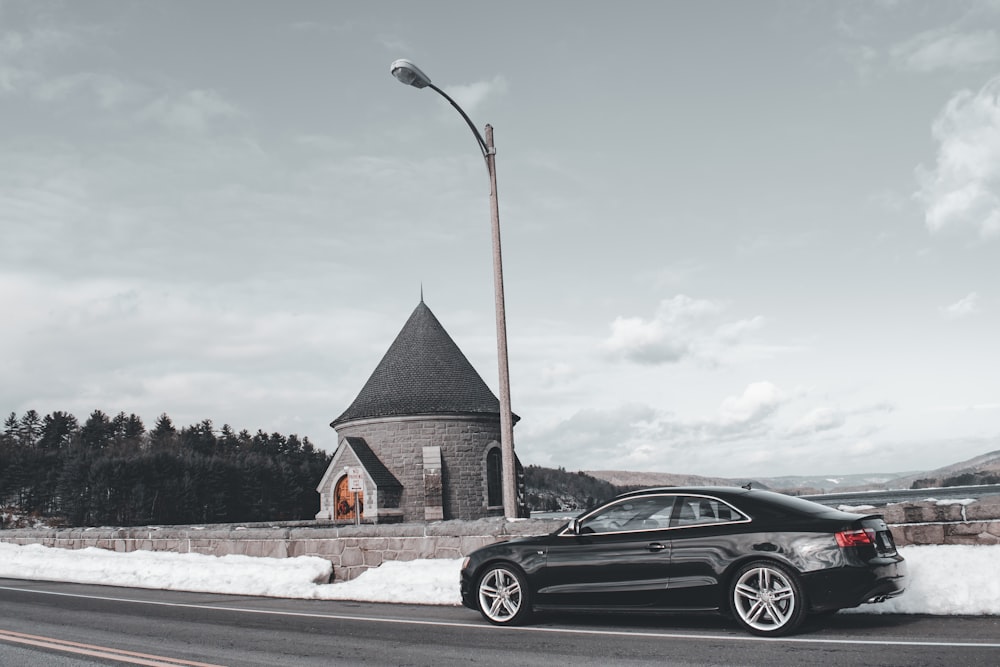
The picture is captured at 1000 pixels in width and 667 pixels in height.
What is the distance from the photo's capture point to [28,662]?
7.54 metres

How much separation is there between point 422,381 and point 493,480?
509 centimetres

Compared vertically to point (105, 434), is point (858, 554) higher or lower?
lower

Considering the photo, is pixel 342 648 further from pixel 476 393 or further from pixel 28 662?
pixel 476 393

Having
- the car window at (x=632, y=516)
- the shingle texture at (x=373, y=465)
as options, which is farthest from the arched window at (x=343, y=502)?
the car window at (x=632, y=516)

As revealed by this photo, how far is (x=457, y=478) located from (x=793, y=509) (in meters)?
24.1

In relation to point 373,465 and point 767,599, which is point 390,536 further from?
point 373,465

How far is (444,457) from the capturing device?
31.3 m

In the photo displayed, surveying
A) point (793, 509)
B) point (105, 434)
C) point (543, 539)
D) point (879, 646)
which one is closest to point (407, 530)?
point (543, 539)

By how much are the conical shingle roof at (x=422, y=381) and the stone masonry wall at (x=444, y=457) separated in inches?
21.3

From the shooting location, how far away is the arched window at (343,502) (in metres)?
32.0

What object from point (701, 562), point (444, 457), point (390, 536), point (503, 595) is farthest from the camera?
point (444, 457)

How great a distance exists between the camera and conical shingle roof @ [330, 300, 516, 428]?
31.9 meters

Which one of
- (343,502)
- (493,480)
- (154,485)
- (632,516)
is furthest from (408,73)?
(154,485)

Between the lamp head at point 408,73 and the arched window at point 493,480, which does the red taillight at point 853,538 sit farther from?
the arched window at point 493,480
